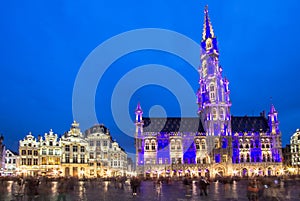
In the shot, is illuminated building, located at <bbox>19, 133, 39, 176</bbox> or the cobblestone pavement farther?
illuminated building, located at <bbox>19, 133, 39, 176</bbox>

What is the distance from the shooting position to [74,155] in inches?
3575

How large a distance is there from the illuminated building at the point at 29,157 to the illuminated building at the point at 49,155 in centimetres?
123

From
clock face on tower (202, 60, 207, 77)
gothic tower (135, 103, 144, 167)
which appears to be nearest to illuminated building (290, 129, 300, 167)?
clock face on tower (202, 60, 207, 77)

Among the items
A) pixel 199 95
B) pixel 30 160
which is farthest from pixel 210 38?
pixel 30 160

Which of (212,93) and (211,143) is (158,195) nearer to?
(211,143)

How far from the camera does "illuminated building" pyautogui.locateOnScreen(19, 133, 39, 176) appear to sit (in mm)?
89375

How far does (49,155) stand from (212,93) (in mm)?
45697

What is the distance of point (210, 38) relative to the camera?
10888 cm

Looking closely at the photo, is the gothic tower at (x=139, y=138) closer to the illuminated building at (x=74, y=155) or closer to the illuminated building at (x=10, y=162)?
the illuminated building at (x=74, y=155)

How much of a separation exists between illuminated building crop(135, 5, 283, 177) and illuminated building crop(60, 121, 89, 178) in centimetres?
1333

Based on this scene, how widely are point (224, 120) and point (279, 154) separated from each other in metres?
16.8

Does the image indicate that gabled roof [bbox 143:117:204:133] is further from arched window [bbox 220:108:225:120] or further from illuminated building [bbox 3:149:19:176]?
illuminated building [bbox 3:149:19:176]

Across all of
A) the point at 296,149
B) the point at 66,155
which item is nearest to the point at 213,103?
the point at 296,149

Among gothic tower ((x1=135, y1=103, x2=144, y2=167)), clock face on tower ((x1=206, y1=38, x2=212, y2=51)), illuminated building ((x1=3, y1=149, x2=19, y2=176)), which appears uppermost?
clock face on tower ((x1=206, y1=38, x2=212, y2=51))
